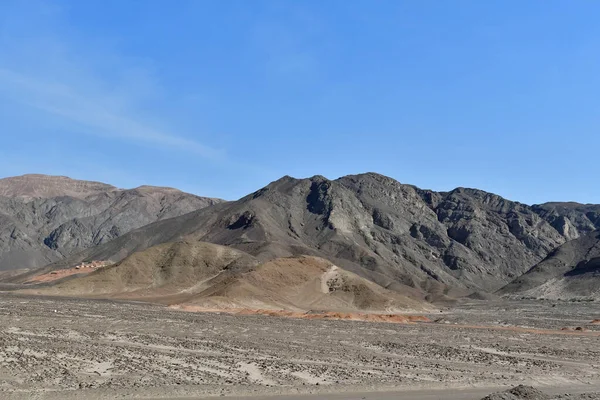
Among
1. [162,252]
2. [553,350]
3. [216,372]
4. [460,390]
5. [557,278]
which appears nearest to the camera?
[460,390]

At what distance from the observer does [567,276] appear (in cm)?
14650

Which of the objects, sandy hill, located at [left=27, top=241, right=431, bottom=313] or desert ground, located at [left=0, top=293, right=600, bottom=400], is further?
sandy hill, located at [left=27, top=241, right=431, bottom=313]

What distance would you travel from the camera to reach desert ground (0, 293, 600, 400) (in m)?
19.9

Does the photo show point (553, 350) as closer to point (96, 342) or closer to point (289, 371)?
point (289, 371)

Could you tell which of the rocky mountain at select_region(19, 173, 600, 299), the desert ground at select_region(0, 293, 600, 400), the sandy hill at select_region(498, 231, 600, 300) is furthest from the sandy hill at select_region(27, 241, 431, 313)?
the sandy hill at select_region(498, 231, 600, 300)

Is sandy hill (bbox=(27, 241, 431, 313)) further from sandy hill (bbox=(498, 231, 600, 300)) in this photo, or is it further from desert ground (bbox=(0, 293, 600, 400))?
sandy hill (bbox=(498, 231, 600, 300))

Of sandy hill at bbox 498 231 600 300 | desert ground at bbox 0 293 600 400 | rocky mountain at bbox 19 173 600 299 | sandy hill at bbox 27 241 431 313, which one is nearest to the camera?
desert ground at bbox 0 293 600 400

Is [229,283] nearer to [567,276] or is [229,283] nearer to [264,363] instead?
[264,363]

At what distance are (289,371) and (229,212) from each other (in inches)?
5799

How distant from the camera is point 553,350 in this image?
36312 mm

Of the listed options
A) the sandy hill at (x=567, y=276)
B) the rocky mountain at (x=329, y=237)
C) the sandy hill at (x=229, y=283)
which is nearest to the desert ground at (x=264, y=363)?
the sandy hill at (x=229, y=283)

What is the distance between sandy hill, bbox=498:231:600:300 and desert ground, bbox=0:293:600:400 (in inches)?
4073

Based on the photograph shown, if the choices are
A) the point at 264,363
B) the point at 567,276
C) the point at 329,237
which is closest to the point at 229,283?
the point at 264,363

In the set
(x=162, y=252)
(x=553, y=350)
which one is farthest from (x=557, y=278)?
(x=553, y=350)
